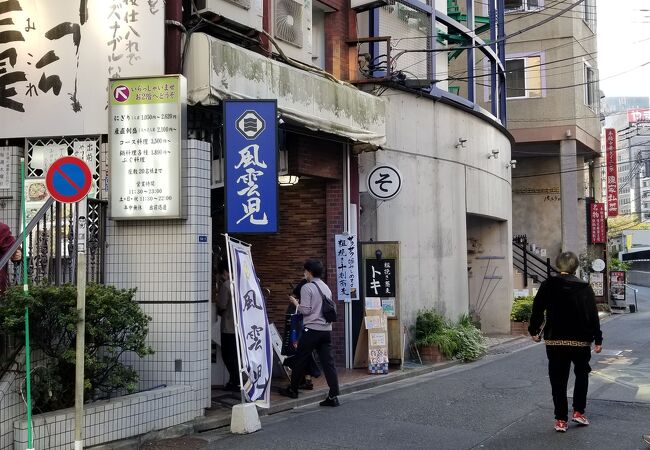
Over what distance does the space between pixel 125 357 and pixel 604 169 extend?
35.0m

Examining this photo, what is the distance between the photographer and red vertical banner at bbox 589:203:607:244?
3388 centimetres

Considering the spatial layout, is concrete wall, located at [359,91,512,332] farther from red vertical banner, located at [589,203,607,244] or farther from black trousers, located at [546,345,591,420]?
red vertical banner, located at [589,203,607,244]

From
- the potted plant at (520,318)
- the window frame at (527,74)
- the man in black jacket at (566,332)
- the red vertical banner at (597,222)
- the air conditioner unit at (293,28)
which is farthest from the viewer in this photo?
the red vertical banner at (597,222)

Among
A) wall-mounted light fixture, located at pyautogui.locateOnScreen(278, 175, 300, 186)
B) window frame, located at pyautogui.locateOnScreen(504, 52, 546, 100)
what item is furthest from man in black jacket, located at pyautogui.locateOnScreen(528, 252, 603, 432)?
window frame, located at pyautogui.locateOnScreen(504, 52, 546, 100)

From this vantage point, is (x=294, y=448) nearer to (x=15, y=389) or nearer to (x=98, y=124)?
(x=15, y=389)

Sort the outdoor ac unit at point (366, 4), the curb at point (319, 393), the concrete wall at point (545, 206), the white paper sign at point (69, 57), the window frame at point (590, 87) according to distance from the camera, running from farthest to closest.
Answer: the window frame at point (590, 87)
the concrete wall at point (545, 206)
the outdoor ac unit at point (366, 4)
the white paper sign at point (69, 57)
the curb at point (319, 393)

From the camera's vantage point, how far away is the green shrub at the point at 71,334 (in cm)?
597

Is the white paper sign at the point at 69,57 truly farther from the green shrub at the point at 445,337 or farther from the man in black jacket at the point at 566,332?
the green shrub at the point at 445,337

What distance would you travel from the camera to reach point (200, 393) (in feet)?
24.8

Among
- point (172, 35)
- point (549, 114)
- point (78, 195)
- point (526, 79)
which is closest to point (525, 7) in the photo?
point (526, 79)

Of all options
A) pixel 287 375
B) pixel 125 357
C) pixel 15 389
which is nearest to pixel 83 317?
pixel 15 389

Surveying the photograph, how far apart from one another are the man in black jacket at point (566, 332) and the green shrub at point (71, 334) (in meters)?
4.18

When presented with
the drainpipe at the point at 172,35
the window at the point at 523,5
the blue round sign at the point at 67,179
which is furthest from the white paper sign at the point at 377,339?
the window at the point at 523,5

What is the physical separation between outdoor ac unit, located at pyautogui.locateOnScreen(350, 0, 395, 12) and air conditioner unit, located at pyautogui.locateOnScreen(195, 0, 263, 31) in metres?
3.84
